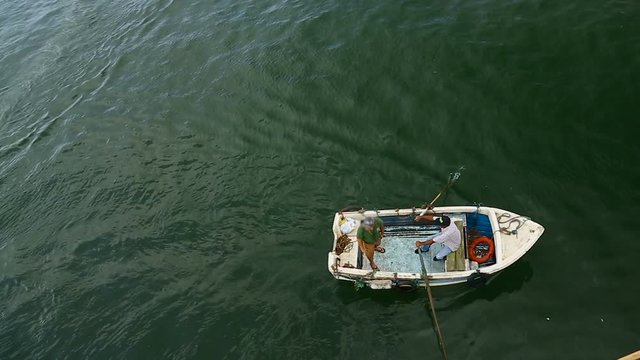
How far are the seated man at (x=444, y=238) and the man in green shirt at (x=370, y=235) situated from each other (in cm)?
158

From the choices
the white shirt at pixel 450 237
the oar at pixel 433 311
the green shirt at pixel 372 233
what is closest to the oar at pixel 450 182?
the white shirt at pixel 450 237

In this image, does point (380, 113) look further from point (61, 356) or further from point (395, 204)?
point (61, 356)

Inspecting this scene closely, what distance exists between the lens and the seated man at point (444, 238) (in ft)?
48.6

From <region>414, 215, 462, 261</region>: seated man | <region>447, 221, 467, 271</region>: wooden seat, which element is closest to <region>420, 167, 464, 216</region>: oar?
<region>414, 215, 462, 261</region>: seated man

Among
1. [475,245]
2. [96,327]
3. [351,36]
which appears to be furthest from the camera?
[351,36]

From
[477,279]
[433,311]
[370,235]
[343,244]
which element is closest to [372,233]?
[370,235]

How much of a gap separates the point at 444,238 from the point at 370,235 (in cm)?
230

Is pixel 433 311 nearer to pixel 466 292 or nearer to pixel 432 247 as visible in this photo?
pixel 466 292

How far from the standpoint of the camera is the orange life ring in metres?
14.8

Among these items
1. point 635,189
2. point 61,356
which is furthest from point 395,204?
point 61,356

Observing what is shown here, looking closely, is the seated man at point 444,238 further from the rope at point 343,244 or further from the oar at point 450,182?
the rope at point 343,244

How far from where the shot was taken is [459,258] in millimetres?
15070

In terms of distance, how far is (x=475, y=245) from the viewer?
50.4 feet

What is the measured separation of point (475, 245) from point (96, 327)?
1312 cm
